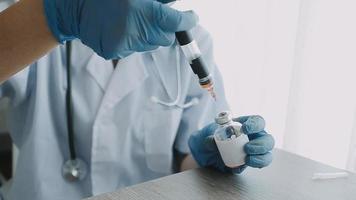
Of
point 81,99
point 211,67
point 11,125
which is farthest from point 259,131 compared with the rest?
point 11,125

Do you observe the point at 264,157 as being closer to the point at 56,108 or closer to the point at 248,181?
the point at 248,181

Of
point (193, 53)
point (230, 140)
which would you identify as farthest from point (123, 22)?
point (230, 140)

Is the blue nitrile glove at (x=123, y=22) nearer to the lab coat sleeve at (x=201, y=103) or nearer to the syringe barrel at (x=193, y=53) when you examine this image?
the syringe barrel at (x=193, y=53)

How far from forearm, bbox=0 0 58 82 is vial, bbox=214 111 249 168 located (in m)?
0.28

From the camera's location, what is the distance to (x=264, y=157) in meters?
0.66

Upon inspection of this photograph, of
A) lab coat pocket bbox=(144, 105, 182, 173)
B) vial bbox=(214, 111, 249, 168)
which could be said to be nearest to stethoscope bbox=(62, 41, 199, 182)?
lab coat pocket bbox=(144, 105, 182, 173)

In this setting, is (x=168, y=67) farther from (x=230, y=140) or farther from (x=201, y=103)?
(x=230, y=140)

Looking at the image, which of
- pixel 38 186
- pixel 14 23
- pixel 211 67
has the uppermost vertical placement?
pixel 14 23

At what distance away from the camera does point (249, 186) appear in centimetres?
61

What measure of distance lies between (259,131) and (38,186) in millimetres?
491


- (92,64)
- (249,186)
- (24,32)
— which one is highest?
(24,32)

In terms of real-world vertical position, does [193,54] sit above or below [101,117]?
above

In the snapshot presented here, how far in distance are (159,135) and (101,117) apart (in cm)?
13

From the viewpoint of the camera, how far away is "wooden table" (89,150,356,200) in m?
0.57
